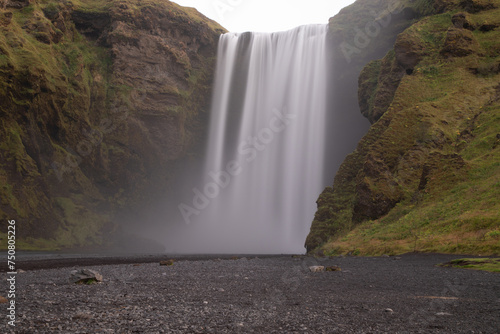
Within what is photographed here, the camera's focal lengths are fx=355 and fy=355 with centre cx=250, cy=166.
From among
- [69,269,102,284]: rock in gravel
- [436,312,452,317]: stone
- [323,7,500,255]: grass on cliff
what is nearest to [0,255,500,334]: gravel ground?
[436,312,452,317]: stone

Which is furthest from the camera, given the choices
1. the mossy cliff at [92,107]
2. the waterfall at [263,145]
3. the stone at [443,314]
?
the waterfall at [263,145]

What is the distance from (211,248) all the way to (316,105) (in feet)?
101

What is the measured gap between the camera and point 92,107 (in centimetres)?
5794

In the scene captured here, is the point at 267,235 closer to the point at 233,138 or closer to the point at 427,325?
the point at 233,138

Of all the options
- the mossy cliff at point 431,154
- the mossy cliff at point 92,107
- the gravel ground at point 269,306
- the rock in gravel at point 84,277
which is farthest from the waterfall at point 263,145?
the rock in gravel at point 84,277

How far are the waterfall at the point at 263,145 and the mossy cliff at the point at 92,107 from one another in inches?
194

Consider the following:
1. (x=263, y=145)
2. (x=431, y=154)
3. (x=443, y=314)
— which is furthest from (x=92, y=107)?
(x=443, y=314)

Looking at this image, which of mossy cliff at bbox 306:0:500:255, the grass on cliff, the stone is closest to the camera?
the stone

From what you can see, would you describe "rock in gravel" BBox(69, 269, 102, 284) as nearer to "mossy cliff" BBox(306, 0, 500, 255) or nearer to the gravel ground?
the gravel ground

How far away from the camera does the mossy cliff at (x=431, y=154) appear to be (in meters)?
19.7

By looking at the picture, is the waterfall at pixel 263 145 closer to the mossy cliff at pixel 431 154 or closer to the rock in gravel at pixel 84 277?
the mossy cliff at pixel 431 154

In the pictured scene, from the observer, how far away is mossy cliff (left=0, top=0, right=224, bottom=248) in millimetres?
45844

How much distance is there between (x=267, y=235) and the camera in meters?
64.7

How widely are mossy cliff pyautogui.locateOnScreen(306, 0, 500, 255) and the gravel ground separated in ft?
28.5
